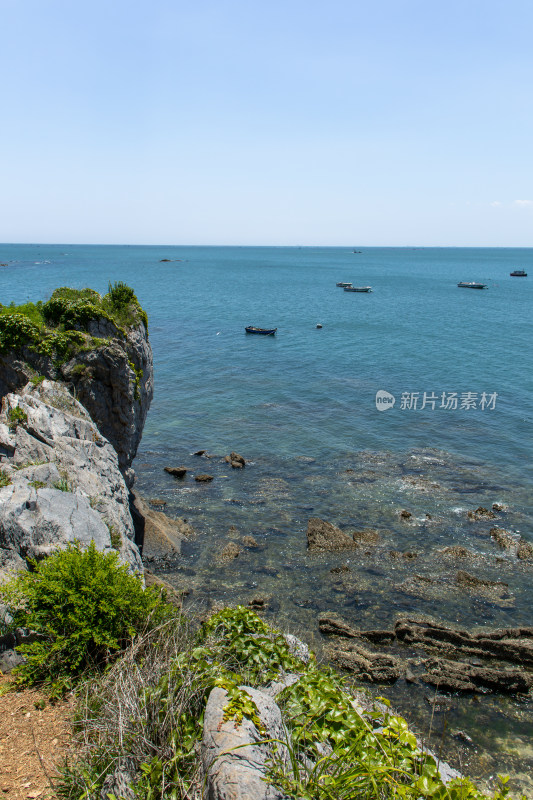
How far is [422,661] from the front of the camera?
668 inches

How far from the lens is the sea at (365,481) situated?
18938 mm

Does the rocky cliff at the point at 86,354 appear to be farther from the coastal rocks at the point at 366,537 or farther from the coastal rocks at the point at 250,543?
the coastal rocks at the point at 366,537

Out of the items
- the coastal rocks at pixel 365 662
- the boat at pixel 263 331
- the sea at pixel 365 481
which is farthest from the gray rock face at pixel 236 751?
the boat at pixel 263 331

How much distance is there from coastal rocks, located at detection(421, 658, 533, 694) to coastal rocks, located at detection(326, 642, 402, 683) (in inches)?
40.1

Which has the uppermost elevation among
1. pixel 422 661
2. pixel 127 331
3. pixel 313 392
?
pixel 127 331

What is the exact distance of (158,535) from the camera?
22.9m

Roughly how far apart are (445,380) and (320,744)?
47.7m

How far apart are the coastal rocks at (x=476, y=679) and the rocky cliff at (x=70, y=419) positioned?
393 inches

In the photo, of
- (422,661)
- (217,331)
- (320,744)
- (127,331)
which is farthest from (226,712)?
(217,331)

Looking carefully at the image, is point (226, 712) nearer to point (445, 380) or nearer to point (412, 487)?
point (412, 487)

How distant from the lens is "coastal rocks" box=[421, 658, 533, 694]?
52.0 ft

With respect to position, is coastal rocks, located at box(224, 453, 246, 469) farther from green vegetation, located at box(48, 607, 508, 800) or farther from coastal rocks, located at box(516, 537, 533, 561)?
green vegetation, located at box(48, 607, 508, 800)

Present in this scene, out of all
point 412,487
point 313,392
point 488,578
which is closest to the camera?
point 488,578

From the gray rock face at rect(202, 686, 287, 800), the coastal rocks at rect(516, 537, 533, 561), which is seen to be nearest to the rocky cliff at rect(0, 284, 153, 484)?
the gray rock face at rect(202, 686, 287, 800)
